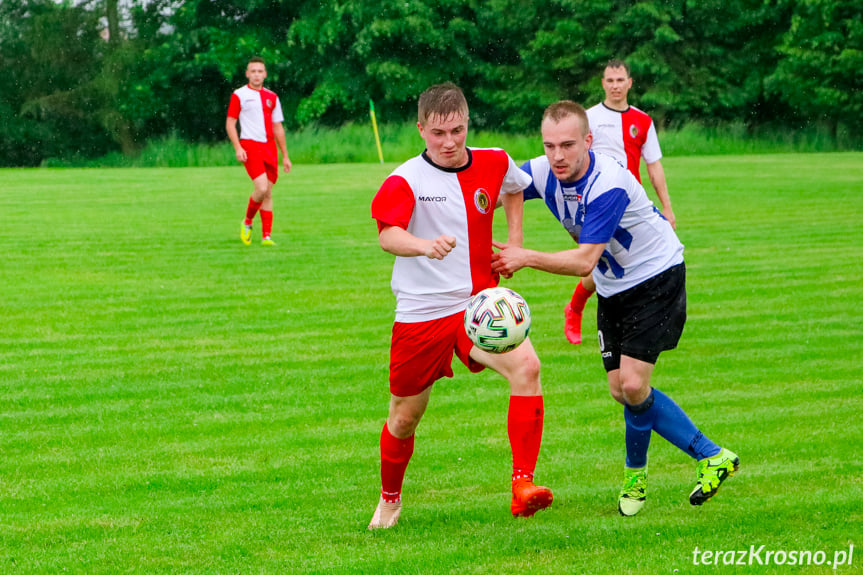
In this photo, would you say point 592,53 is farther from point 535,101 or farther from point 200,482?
point 200,482

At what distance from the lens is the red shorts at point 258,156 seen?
1602 cm

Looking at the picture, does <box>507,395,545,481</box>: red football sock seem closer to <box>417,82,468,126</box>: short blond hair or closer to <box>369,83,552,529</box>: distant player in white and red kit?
<box>369,83,552,529</box>: distant player in white and red kit

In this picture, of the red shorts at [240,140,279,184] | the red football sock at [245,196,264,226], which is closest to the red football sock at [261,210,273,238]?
the red football sock at [245,196,264,226]

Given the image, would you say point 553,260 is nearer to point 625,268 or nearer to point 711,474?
point 625,268

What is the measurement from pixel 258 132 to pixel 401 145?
25687mm

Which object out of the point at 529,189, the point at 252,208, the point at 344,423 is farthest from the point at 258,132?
the point at 529,189

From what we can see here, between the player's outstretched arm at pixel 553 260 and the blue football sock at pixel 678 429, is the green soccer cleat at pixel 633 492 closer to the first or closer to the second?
the blue football sock at pixel 678 429

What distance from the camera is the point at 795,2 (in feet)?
167

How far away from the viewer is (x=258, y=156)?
16141 millimetres

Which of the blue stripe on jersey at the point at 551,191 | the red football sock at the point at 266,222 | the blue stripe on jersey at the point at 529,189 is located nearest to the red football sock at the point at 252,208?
the red football sock at the point at 266,222

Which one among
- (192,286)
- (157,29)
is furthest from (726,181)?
(157,29)

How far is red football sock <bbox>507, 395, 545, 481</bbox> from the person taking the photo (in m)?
5.18

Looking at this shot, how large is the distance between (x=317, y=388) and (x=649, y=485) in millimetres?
3019

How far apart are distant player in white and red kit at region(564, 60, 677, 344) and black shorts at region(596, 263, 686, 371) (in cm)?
401
